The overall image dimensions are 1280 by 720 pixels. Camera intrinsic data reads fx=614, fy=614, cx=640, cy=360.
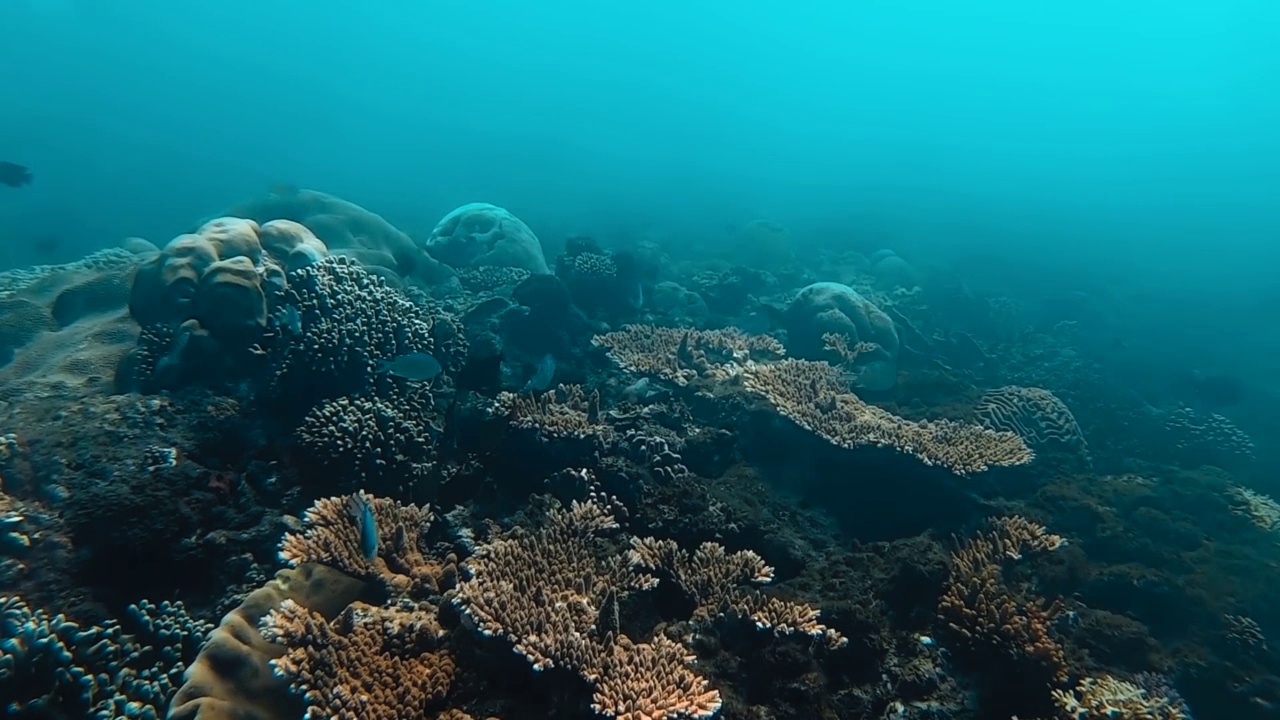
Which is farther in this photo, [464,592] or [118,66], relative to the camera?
[118,66]

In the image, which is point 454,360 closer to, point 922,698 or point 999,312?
point 922,698

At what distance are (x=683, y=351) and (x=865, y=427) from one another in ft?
9.22

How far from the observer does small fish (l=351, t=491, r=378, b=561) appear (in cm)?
406

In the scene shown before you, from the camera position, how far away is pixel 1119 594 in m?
6.28

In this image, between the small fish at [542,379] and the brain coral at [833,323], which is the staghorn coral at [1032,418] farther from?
the small fish at [542,379]

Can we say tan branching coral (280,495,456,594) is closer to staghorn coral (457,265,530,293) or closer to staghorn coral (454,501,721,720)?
staghorn coral (454,501,721,720)

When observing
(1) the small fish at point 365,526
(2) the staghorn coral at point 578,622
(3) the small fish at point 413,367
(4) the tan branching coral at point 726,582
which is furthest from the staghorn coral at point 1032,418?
(1) the small fish at point 365,526

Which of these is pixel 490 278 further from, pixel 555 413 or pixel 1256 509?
pixel 1256 509

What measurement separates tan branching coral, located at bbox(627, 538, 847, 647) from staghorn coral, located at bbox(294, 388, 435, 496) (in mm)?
2360

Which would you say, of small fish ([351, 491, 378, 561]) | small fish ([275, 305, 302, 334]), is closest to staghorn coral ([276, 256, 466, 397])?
small fish ([275, 305, 302, 334])

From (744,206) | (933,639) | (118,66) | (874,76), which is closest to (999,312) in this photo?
(933,639)

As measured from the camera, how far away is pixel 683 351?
887 centimetres

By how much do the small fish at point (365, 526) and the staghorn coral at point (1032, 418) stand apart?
25.9 feet

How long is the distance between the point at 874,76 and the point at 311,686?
6496 inches
